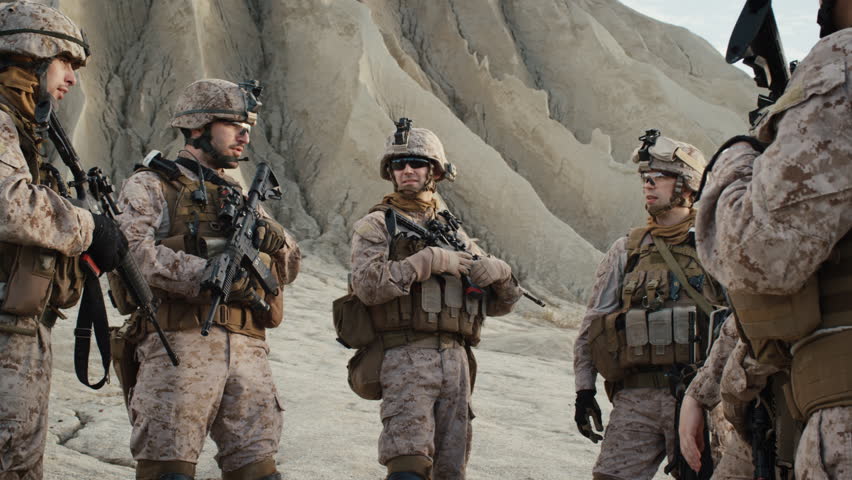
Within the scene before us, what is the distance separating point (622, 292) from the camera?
4.93 m

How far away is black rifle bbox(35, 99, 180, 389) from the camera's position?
3867mm

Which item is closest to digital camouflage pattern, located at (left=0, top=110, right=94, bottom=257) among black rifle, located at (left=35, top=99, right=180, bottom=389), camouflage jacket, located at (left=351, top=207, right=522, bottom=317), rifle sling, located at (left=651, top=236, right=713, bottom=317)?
black rifle, located at (left=35, top=99, right=180, bottom=389)

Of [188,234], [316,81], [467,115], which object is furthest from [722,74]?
[188,234]

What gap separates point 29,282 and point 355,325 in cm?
186

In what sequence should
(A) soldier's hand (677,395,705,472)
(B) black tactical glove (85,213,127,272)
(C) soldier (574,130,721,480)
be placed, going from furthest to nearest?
(C) soldier (574,130,721,480) < (B) black tactical glove (85,213,127,272) < (A) soldier's hand (677,395,705,472)

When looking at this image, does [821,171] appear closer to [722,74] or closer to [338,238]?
[338,238]

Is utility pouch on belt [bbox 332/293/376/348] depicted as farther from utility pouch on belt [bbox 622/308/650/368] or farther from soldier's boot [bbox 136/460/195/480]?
utility pouch on belt [bbox 622/308/650/368]

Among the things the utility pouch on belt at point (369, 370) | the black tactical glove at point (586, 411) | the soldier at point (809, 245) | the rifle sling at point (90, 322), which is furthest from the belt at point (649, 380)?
the rifle sling at point (90, 322)

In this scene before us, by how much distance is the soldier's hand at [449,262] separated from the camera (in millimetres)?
4941

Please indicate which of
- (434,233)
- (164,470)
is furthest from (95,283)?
(434,233)

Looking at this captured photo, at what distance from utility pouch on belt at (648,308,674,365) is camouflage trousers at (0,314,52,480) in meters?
2.81

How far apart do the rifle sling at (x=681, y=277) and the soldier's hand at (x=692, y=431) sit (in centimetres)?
163

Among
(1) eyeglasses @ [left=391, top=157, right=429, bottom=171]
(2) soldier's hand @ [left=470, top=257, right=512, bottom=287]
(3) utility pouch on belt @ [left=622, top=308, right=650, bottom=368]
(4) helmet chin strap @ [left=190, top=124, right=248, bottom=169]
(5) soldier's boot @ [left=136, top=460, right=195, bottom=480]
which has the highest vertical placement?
(1) eyeglasses @ [left=391, top=157, right=429, bottom=171]

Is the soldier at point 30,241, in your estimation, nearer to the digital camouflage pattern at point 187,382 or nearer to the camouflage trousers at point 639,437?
the digital camouflage pattern at point 187,382
